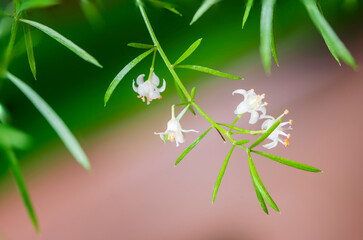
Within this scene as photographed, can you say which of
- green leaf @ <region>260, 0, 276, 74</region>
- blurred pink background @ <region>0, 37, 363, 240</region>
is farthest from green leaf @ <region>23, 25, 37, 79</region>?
blurred pink background @ <region>0, 37, 363, 240</region>

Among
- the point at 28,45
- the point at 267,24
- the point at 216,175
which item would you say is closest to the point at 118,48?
the point at 216,175

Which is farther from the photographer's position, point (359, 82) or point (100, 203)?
point (359, 82)

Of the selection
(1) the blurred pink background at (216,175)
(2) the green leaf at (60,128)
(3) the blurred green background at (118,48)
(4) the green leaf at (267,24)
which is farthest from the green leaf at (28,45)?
(1) the blurred pink background at (216,175)

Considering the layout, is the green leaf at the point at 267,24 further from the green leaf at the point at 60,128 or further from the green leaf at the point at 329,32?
the green leaf at the point at 60,128

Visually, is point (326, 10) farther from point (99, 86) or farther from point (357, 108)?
point (99, 86)

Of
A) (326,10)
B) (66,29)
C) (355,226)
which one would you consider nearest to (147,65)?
(66,29)

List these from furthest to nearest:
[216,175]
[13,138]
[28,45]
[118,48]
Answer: [216,175] < [118,48] < [28,45] < [13,138]

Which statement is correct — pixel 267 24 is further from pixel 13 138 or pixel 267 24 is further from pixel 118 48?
pixel 118 48
